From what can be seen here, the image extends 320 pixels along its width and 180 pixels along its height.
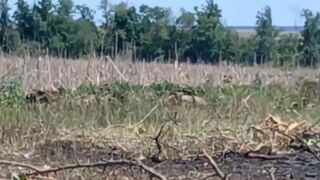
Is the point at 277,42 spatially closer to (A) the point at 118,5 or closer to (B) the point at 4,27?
(A) the point at 118,5

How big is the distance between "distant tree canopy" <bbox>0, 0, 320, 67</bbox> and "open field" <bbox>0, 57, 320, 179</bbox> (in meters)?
10.1

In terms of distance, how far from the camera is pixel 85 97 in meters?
6.19

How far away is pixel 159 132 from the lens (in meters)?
2.66

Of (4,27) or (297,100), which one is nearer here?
(297,100)

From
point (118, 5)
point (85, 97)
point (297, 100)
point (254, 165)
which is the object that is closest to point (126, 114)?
point (85, 97)

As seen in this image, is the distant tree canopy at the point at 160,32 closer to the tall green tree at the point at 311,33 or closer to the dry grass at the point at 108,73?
the tall green tree at the point at 311,33

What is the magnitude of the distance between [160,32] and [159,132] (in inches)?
781

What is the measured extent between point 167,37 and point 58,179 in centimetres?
1888

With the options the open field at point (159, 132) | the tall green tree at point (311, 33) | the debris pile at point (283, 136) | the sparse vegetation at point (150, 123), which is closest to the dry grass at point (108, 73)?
the sparse vegetation at point (150, 123)

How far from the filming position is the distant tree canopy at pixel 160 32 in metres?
18.8

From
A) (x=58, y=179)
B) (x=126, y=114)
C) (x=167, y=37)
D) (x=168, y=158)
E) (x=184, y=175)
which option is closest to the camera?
(x=58, y=179)

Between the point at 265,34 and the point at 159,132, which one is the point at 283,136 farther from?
the point at 265,34

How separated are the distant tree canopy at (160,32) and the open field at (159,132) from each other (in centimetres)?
1010

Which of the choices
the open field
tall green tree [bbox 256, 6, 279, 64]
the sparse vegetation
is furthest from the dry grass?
tall green tree [bbox 256, 6, 279, 64]
